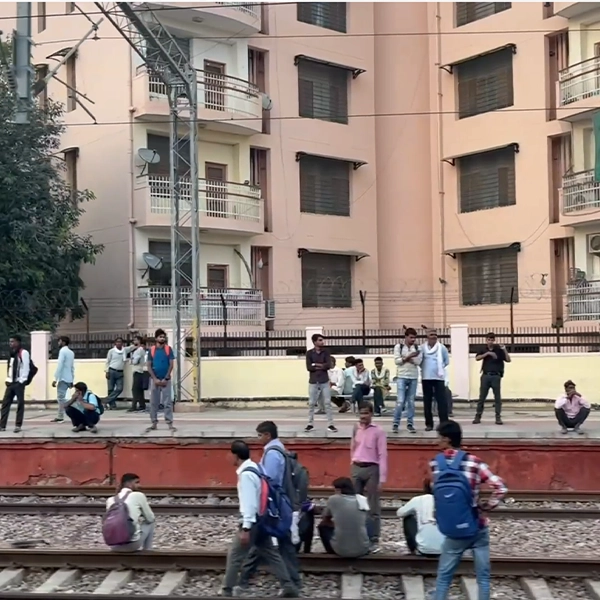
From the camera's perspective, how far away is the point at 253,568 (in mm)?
7527

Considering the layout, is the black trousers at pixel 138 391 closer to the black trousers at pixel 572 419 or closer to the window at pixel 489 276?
the black trousers at pixel 572 419

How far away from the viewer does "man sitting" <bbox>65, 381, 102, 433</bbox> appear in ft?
47.8

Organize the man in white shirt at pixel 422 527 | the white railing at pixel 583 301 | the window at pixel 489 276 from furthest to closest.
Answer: the window at pixel 489 276, the white railing at pixel 583 301, the man in white shirt at pixel 422 527

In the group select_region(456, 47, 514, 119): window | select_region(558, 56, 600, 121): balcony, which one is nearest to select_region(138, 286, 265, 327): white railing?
select_region(456, 47, 514, 119): window

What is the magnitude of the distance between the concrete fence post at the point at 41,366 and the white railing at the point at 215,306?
11.9 feet

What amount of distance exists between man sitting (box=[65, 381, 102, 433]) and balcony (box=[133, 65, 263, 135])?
1158 centimetres

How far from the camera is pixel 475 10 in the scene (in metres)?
27.4

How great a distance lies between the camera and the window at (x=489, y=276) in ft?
86.8

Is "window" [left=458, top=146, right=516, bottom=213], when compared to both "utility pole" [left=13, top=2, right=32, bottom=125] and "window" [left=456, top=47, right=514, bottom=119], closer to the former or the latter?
"window" [left=456, top=47, right=514, bottom=119]

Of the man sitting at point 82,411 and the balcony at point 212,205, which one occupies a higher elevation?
the balcony at point 212,205

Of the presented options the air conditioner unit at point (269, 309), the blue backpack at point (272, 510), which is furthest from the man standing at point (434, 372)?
the air conditioner unit at point (269, 309)

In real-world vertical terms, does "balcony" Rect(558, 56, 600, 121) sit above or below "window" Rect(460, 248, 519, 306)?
above

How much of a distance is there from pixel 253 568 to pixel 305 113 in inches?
863

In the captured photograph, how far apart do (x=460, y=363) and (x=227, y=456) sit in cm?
862
